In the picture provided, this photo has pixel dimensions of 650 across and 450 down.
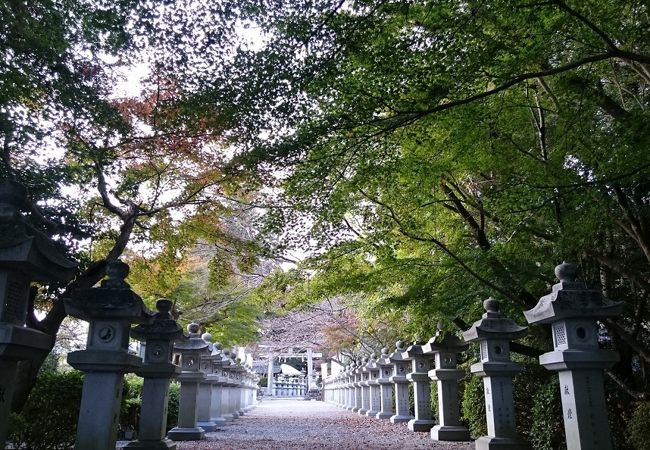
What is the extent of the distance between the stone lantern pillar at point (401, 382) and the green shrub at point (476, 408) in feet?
12.4

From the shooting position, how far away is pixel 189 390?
11.2m

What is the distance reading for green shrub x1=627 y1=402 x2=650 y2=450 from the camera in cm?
676

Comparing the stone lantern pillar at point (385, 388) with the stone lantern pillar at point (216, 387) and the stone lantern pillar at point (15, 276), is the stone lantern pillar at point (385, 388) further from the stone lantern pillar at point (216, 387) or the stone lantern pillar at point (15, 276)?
the stone lantern pillar at point (15, 276)

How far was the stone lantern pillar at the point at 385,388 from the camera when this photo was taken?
1708cm

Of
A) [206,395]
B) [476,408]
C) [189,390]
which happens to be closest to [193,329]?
[189,390]

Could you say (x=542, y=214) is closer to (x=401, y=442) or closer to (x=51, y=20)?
(x=401, y=442)

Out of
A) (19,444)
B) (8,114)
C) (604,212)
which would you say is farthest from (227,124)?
(19,444)

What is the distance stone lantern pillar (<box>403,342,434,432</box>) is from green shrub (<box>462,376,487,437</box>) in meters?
1.78

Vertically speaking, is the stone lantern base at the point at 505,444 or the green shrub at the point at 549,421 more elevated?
the green shrub at the point at 549,421

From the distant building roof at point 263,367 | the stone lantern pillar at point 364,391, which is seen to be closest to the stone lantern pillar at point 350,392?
the stone lantern pillar at point 364,391

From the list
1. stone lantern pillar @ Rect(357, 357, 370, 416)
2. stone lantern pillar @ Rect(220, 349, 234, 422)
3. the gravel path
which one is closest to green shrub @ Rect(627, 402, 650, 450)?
the gravel path

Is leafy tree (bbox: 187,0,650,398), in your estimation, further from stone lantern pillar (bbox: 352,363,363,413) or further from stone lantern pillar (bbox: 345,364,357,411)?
stone lantern pillar (bbox: 345,364,357,411)

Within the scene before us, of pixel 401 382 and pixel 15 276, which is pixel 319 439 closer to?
pixel 401 382

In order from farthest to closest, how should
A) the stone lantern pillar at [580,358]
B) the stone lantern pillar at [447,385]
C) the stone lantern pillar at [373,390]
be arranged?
the stone lantern pillar at [373,390] → the stone lantern pillar at [447,385] → the stone lantern pillar at [580,358]
